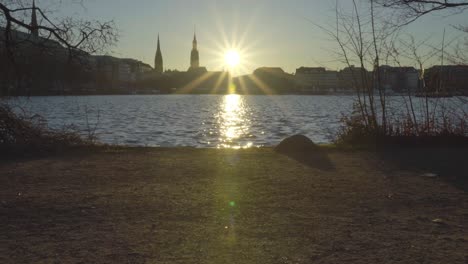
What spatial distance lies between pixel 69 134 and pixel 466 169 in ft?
24.7

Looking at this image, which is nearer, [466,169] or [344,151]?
[466,169]

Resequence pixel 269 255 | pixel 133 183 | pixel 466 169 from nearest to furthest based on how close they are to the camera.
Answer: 1. pixel 269 255
2. pixel 133 183
3. pixel 466 169

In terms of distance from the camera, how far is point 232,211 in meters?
4.95

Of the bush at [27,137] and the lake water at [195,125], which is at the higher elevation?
the bush at [27,137]

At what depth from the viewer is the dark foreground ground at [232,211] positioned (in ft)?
12.2

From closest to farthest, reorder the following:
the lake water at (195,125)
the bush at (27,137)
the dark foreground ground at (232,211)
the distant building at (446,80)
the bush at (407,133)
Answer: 1. the dark foreground ground at (232,211)
2. the bush at (27,137)
3. the bush at (407,133)
4. the distant building at (446,80)
5. the lake water at (195,125)

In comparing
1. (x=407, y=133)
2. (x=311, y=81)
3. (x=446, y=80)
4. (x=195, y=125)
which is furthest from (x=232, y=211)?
(x=311, y=81)

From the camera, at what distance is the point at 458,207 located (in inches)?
203

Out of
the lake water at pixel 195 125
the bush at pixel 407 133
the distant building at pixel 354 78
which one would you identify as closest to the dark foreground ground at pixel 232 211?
the bush at pixel 407 133

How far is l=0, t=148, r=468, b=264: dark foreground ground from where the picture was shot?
3.72 metres

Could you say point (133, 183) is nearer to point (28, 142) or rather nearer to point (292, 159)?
point (292, 159)

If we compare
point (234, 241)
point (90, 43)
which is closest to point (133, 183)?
point (234, 241)

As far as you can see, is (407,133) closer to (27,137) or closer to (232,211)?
(232,211)

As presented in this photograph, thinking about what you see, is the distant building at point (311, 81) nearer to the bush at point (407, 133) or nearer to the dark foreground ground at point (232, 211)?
the bush at point (407, 133)
